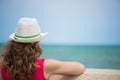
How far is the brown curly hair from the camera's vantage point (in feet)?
4.24

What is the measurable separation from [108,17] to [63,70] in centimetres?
87

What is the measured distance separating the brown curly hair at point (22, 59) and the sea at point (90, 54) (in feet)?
2.54

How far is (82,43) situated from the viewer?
6.82ft

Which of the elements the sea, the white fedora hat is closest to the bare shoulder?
the white fedora hat

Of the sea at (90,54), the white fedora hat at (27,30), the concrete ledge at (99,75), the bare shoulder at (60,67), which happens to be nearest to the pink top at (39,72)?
the bare shoulder at (60,67)

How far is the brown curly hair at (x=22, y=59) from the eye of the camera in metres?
1.29

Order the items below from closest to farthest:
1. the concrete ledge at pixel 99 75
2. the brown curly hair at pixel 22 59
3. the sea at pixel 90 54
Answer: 1. the brown curly hair at pixel 22 59
2. the concrete ledge at pixel 99 75
3. the sea at pixel 90 54

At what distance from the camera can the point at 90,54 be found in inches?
81.0

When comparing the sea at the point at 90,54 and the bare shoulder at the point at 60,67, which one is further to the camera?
the sea at the point at 90,54

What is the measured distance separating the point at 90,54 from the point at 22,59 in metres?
0.87

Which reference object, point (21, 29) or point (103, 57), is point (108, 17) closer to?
point (103, 57)

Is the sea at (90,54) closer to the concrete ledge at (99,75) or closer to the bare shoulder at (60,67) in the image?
the concrete ledge at (99,75)

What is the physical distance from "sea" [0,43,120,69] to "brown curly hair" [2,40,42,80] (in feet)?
2.54

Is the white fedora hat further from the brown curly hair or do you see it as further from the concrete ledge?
the concrete ledge
